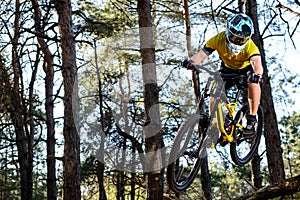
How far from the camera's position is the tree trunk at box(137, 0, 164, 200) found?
7.77 metres

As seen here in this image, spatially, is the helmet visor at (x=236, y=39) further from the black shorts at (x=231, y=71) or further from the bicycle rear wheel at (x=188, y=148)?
the bicycle rear wheel at (x=188, y=148)

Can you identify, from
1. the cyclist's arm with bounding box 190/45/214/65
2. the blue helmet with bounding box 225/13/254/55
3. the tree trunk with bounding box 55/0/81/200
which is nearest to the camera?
the blue helmet with bounding box 225/13/254/55

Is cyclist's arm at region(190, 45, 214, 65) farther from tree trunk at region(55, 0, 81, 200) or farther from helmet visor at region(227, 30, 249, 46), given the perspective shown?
tree trunk at region(55, 0, 81, 200)

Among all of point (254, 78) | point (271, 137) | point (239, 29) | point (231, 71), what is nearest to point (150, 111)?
point (271, 137)

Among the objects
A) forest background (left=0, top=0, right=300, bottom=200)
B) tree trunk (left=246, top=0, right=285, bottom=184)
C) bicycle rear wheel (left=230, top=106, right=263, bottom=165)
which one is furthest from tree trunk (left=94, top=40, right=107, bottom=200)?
bicycle rear wheel (left=230, top=106, right=263, bottom=165)

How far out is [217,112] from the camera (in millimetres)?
4684

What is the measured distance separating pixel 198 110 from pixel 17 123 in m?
11.3

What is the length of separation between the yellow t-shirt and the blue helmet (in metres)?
0.25

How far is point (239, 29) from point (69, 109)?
5079mm

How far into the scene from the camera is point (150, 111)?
7867mm

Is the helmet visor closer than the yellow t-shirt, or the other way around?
the helmet visor

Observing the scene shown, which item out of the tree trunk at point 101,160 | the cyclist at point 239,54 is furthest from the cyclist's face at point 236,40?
the tree trunk at point 101,160

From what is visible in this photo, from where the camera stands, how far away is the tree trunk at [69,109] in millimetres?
8570

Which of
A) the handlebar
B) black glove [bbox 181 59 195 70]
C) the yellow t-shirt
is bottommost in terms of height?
the handlebar
